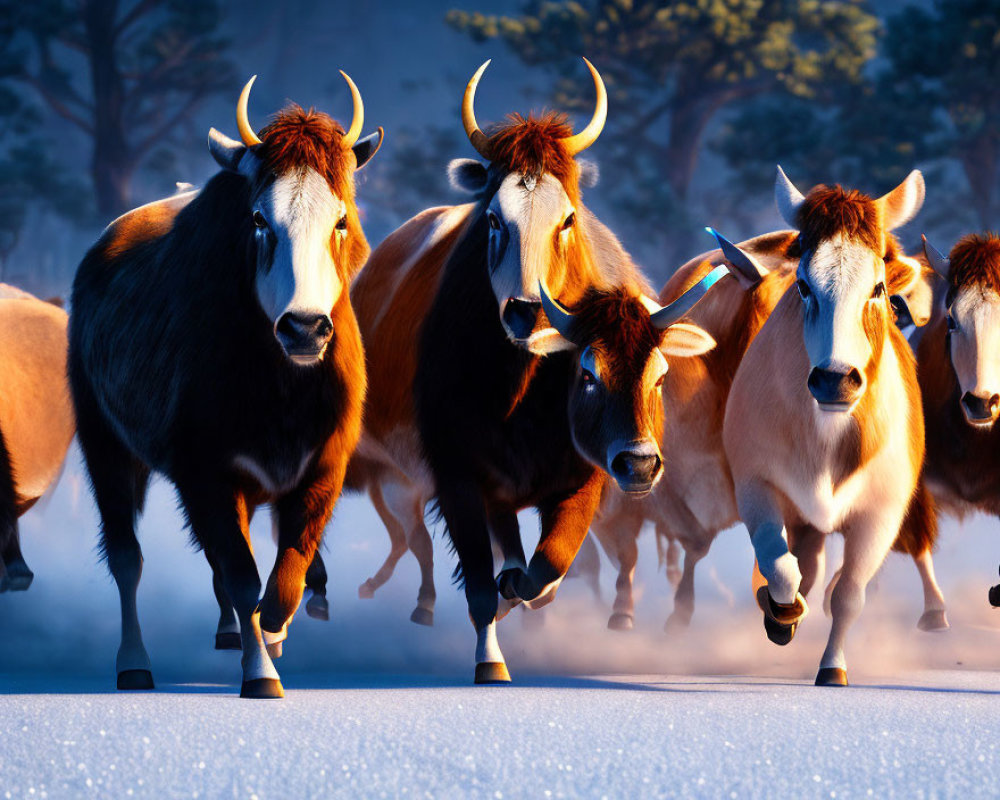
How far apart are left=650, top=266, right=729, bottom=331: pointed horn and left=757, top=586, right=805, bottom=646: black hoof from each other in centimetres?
105

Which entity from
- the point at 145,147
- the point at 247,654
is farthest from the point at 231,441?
the point at 145,147

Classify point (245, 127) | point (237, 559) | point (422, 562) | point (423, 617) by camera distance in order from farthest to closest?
point (422, 562) → point (423, 617) → point (245, 127) → point (237, 559)

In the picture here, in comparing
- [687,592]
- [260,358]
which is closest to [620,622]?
[687,592]

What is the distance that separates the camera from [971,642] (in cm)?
754

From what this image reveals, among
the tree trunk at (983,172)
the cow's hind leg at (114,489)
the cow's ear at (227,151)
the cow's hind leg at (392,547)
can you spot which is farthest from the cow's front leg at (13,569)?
the tree trunk at (983,172)

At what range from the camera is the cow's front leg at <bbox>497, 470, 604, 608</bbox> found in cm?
560

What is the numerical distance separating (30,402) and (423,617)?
2104mm

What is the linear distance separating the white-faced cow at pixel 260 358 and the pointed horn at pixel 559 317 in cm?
67

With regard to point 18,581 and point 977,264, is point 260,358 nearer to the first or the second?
point 18,581

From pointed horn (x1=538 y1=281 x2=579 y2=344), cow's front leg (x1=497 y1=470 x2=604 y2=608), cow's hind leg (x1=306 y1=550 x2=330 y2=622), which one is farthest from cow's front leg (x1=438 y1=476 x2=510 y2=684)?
cow's hind leg (x1=306 y1=550 x2=330 y2=622)

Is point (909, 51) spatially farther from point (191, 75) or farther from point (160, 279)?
point (160, 279)

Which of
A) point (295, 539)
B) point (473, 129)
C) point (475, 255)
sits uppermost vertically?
point (473, 129)

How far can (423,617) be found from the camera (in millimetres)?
7508

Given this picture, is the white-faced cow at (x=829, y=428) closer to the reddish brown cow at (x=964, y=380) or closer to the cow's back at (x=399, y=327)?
the reddish brown cow at (x=964, y=380)
